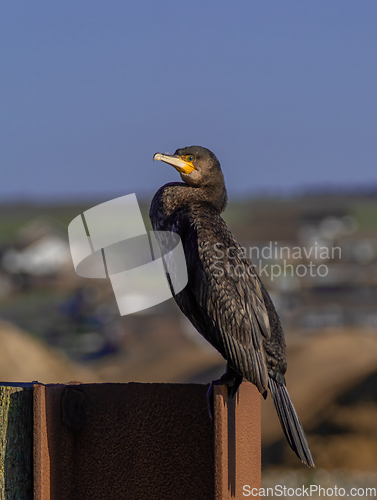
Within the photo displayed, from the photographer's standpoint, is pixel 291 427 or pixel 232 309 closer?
pixel 291 427

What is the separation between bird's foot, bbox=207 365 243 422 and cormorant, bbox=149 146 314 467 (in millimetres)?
13

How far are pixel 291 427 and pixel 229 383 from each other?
0.53 metres

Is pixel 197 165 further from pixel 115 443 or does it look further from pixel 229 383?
pixel 115 443

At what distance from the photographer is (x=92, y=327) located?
5272 cm

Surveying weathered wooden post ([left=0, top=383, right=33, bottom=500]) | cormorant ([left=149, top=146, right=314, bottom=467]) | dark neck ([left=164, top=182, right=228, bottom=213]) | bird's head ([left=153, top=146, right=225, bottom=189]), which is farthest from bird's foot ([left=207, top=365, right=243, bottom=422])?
bird's head ([left=153, top=146, right=225, bottom=189])

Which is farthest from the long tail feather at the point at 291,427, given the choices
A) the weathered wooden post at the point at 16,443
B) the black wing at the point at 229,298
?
the weathered wooden post at the point at 16,443

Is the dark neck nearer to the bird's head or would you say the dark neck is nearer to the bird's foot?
the bird's head

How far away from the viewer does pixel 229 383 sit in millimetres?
4582

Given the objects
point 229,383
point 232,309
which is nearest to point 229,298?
point 232,309

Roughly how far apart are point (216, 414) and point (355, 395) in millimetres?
19509

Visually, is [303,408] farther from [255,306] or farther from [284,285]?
[284,285]

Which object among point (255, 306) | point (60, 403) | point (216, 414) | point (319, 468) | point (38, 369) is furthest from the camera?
point (38, 369)

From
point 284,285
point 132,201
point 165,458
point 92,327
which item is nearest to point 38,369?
point 132,201

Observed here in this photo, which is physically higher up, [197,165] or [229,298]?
[197,165]
